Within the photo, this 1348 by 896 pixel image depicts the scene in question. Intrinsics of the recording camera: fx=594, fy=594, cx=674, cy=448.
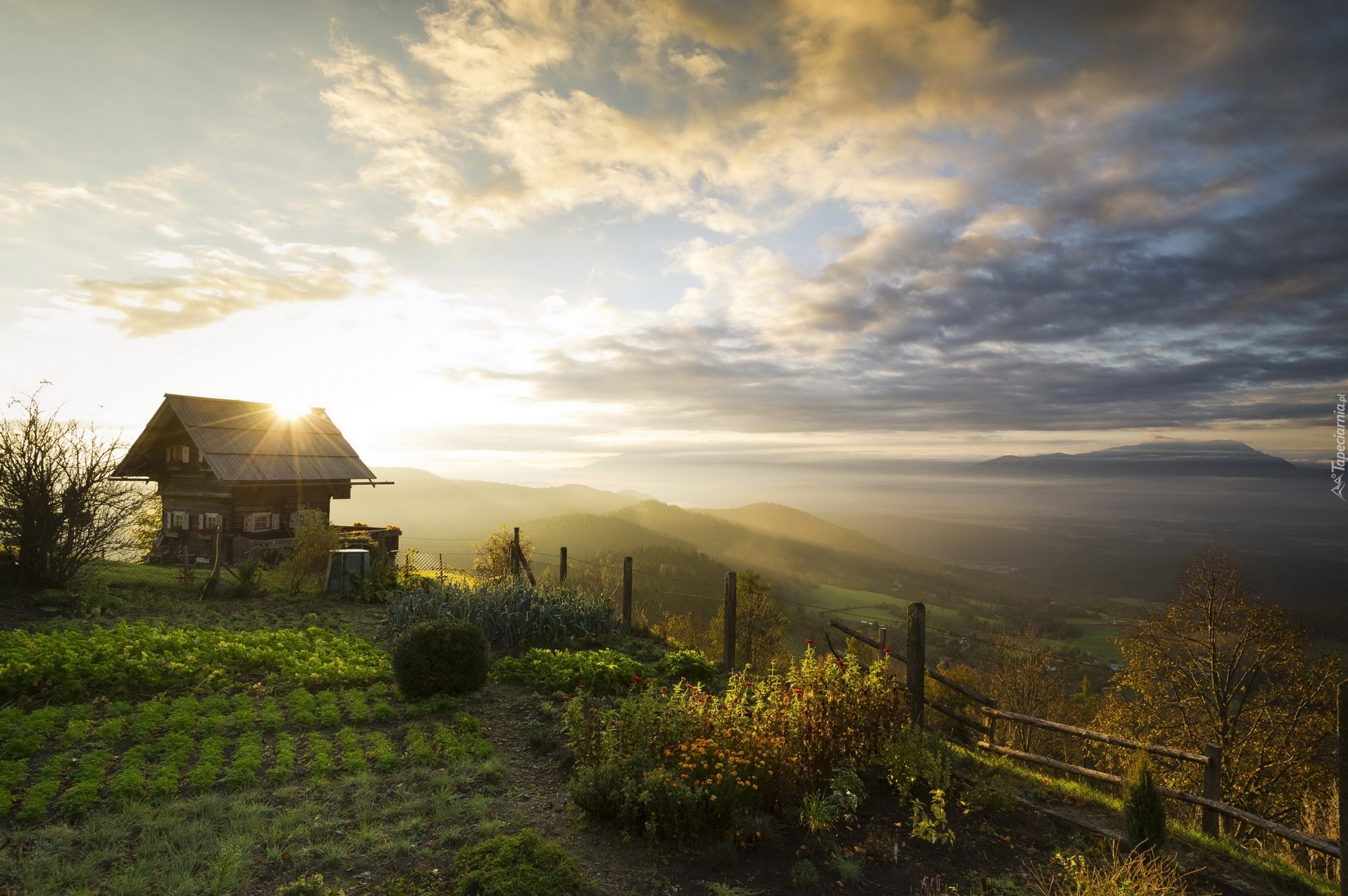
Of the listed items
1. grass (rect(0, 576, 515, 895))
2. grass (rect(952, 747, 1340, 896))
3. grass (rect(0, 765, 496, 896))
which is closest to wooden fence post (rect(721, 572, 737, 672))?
grass (rect(952, 747, 1340, 896))

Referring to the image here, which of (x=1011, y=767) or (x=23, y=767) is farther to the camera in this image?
(x=1011, y=767)

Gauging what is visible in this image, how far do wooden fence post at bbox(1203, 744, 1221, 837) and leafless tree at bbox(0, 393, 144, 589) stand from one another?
79.9ft

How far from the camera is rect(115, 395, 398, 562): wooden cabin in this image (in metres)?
25.0

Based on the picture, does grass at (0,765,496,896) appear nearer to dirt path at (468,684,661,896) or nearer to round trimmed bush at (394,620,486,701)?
dirt path at (468,684,661,896)

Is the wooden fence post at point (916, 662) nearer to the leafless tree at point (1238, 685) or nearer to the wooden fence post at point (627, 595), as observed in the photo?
the wooden fence post at point (627, 595)

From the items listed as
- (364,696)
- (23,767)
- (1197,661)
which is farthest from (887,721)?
(1197,661)

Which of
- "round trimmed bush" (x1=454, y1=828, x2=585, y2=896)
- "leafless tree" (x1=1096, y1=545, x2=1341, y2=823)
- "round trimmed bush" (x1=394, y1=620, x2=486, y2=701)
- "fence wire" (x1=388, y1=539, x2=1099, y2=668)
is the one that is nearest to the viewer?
"round trimmed bush" (x1=454, y1=828, x2=585, y2=896)

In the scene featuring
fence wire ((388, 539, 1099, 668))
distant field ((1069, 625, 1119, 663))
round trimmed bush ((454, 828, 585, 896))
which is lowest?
distant field ((1069, 625, 1119, 663))

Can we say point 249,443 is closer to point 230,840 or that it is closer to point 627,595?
point 627,595

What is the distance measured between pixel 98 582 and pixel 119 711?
35.0 feet

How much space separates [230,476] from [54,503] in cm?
865

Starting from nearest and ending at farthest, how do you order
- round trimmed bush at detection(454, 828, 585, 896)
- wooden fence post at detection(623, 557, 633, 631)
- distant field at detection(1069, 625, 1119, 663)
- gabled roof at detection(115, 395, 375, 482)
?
round trimmed bush at detection(454, 828, 585, 896) → wooden fence post at detection(623, 557, 633, 631) → gabled roof at detection(115, 395, 375, 482) → distant field at detection(1069, 625, 1119, 663)

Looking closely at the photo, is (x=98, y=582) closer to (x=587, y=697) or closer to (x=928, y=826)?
(x=587, y=697)

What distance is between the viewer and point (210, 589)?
17.5 metres
